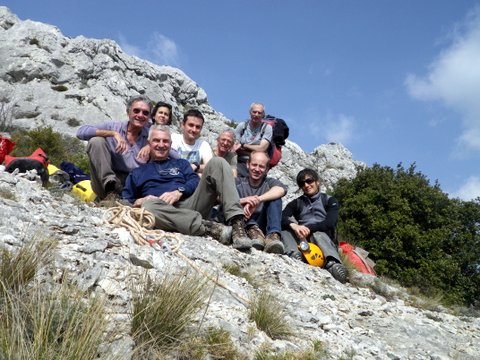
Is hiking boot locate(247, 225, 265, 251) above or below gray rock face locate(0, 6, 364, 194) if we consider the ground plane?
below

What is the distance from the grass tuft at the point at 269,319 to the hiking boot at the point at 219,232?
209 cm

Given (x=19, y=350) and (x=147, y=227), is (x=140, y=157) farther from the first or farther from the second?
(x=19, y=350)

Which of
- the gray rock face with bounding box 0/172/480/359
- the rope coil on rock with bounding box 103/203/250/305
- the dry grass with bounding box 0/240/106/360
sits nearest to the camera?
the dry grass with bounding box 0/240/106/360

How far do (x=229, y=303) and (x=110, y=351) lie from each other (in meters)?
1.66

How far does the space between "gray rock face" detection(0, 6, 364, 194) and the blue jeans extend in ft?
45.0

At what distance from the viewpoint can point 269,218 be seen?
635 cm

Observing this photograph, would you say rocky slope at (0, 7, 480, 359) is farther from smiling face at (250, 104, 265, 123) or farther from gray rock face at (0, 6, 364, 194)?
gray rock face at (0, 6, 364, 194)

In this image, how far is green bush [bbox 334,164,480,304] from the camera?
1144 centimetres

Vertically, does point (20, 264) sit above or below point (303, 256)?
below

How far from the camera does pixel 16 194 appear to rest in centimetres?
470

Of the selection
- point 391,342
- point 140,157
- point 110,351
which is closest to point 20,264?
point 110,351

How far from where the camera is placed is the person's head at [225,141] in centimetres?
725

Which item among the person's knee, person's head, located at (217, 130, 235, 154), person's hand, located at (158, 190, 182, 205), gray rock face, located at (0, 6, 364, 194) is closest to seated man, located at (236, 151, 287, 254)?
person's head, located at (217, 130, 235, 154)

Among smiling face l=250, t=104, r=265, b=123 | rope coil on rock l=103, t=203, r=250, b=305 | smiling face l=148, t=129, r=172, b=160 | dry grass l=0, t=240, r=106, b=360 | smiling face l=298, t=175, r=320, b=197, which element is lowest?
dry grass l=0, t=240, r=106, b=360
